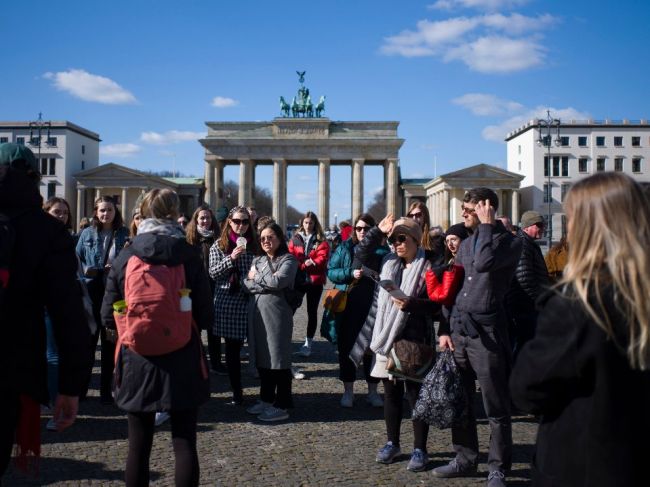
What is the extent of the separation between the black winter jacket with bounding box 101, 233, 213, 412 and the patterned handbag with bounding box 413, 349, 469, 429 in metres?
1.81

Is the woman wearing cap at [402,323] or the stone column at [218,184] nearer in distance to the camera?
the woman wearing cap at [402,323]

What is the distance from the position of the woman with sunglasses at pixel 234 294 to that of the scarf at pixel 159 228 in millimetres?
3010

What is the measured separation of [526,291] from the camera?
6.48 m

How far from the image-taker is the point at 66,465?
4805 mm

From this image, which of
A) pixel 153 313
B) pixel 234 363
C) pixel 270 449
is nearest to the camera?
pixel 153 313

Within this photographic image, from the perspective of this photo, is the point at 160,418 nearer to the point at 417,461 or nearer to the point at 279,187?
the point at 417,461

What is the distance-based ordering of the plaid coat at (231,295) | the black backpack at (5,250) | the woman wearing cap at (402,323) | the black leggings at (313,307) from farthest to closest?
the black leggings at (313,307)
the plaid coat at (231,295)
the woman wearing cap at (402,323)
the black backpack at (5,250)

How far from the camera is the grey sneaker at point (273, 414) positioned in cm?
620

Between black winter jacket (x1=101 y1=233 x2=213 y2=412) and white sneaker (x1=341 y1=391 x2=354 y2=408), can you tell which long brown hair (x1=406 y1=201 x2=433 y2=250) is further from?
black winter jacket (x1=101 y1=233 x2=213 y2=412)

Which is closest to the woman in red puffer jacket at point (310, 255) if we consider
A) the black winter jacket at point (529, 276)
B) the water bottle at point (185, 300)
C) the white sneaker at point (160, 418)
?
the black winter jacket at point (529, 276)

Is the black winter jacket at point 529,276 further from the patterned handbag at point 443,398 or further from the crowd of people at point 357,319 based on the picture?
the patterned handbag at point 443,398

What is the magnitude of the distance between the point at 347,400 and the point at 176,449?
3605 mm

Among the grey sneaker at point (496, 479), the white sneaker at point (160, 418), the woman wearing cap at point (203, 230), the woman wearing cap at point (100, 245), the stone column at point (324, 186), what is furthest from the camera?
the stone column at point (324, 186)

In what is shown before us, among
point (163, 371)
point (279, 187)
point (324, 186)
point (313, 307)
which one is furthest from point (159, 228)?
point (279, 187)
